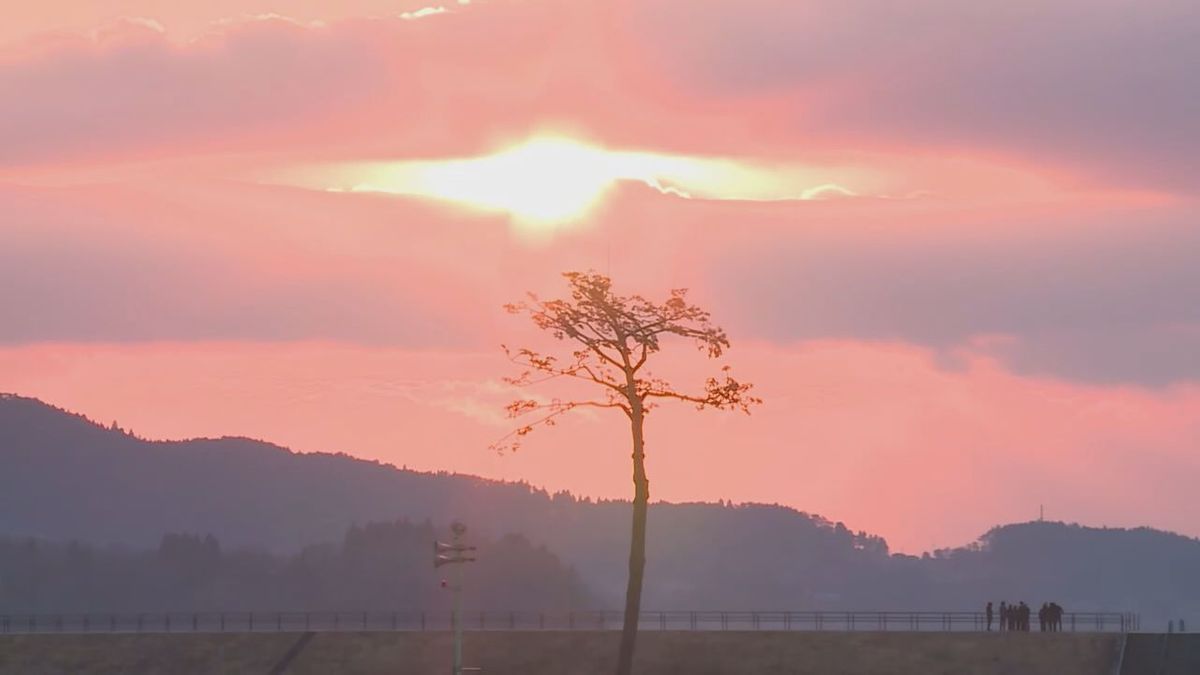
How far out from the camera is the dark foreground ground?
101 m

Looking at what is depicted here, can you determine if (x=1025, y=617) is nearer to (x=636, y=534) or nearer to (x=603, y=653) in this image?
(x=603, y=653)

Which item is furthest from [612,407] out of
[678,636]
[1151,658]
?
[1151,658]

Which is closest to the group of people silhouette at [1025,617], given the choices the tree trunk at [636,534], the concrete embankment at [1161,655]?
the concrete embankment at [1161,655]

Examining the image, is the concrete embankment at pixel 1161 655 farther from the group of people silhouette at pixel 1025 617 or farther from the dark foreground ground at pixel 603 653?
the group of people silhouette at pixel 1025 617

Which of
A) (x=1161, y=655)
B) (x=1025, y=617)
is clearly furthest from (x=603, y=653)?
(x=1161, y=655)

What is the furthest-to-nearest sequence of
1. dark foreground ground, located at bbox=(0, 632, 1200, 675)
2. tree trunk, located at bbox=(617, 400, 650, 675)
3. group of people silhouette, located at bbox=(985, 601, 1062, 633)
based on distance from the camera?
group of people silhouette, located at bbox=(985, 601, 1062, 633) → dark foreground ground, located at bbox=(0, 632, 1200, 675) → tree trunk, located at bbox=(617, 400, 650, 675)

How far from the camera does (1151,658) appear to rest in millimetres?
100188

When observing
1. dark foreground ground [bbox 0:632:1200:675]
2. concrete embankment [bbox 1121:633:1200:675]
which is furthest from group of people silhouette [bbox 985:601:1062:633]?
concrete embankment [bbox 1121:633:1200:675]

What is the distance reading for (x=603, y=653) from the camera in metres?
106

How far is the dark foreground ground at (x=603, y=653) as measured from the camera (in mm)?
101312

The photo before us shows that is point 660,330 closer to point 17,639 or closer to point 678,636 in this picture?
point 678,636

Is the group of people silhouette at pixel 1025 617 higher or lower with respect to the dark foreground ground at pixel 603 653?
higher

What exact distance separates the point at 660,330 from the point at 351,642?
30.1 metres

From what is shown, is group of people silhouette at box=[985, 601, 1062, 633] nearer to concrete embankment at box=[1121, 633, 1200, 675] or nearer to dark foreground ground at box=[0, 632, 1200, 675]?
dark foreground ground at box=[0, 632, 1200, 675]
